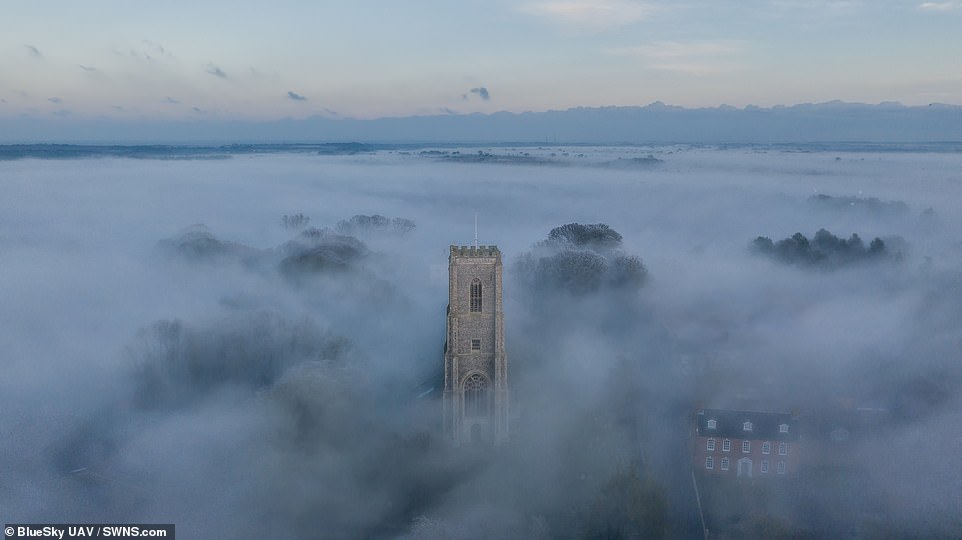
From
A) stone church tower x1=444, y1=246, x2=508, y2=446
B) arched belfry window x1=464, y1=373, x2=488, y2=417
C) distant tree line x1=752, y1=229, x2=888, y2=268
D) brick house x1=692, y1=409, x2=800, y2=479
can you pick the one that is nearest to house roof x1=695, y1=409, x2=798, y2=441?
brick house x1=692, y1=409, x2=800, y2=479

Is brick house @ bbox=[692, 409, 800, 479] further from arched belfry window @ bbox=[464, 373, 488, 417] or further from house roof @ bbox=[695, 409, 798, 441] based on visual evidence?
arched belfry window @ bbox=[464, 373, 488, 417]

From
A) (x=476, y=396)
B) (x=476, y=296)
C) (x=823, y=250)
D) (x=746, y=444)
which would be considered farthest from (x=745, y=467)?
(x=823, y=250)

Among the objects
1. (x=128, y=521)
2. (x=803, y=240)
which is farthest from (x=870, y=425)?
(x=803, y=240)

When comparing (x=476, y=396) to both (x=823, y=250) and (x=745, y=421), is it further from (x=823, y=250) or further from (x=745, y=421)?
(x=823, y=250)

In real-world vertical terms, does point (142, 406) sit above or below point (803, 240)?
below

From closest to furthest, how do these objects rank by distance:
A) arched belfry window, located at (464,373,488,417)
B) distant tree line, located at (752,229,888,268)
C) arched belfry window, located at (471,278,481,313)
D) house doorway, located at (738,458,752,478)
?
house doorway, located at (738,458,752,478), arched belfry window, located at (471,278,481,313), arched belfry window, located at (464,373,488,417), distant tree line, located at (752,229,888,268)

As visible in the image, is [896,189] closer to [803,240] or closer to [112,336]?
[803,240]

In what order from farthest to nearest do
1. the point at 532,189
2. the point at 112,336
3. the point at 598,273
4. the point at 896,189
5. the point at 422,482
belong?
the point at 532,189 < the point at 896,189 < the point at 598,273 < the point at 112,336 < the point at 422,482
